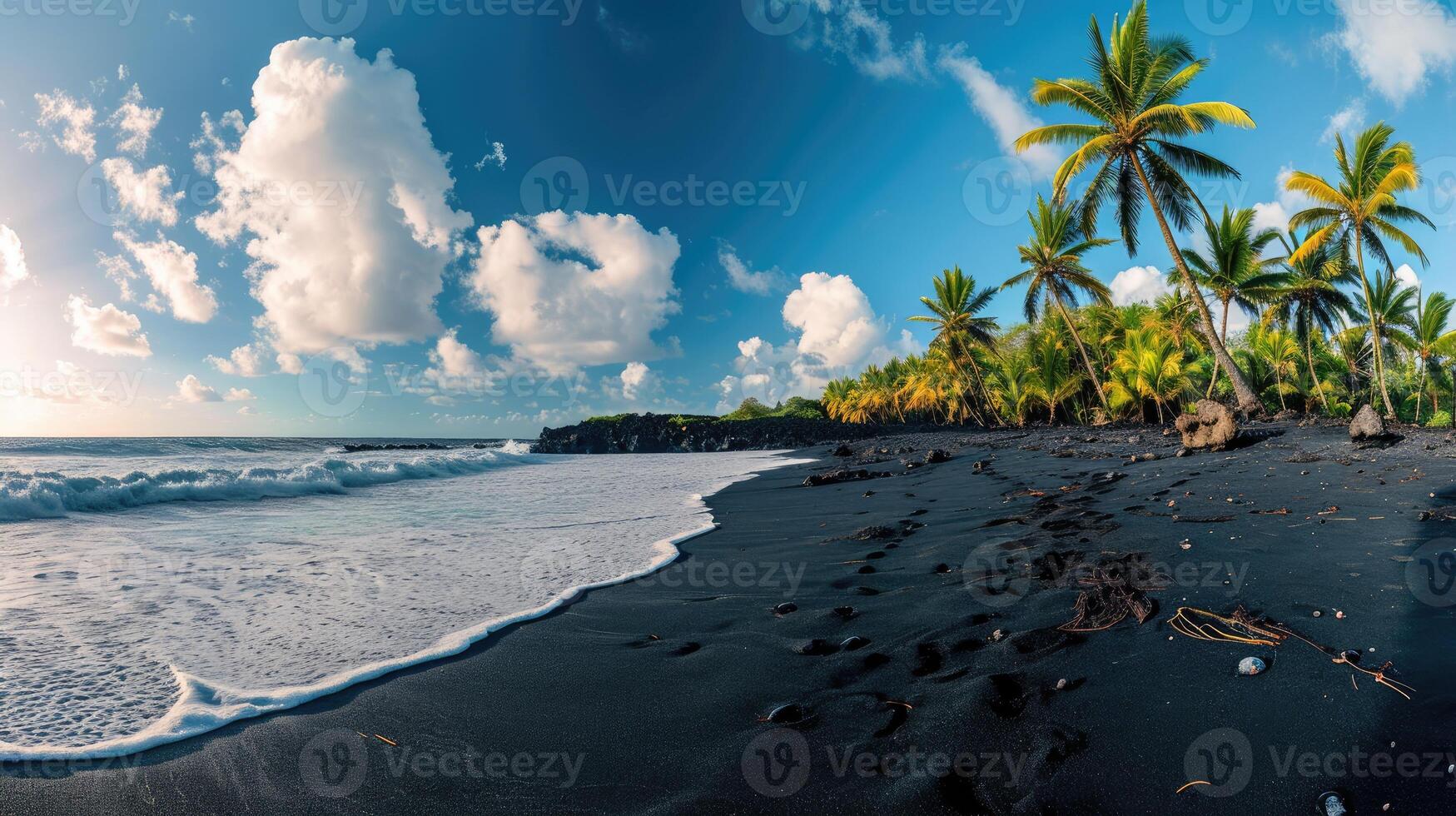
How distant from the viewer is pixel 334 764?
216 cm

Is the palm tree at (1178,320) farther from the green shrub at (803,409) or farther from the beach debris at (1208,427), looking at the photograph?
the green shrub at (803,409)

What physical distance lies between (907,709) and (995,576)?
1865 millimetres

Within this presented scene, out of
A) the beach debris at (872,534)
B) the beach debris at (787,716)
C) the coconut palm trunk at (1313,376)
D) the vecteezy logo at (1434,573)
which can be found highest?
the coconut palm trunk at (1313,376)

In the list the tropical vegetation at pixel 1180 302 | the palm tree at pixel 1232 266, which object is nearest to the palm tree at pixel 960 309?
the tropical vegetation at pixel 1180 302

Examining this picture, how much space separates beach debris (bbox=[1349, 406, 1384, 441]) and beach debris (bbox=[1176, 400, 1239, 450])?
58.3 inches

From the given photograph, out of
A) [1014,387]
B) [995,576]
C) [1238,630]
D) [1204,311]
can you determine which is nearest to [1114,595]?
[1238,630]

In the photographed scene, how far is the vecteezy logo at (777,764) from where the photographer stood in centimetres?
188

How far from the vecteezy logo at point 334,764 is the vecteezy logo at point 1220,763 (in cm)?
276

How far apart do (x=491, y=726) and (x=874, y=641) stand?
186cm

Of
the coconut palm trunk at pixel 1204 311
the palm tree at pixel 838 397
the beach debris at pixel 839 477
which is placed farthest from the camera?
the palm tree at pixel 838 397

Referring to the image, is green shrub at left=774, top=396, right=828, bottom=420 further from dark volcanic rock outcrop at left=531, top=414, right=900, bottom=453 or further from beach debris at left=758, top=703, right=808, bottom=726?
beach debris at left=758, top=703, right=808, bottom=726

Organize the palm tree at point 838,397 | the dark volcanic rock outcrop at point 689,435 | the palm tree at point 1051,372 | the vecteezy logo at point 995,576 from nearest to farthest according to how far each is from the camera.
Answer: the vecteezy logo at point 995,576 → the palm tree at point 1051,372 → the dark volcanic rock outcrop at point 689,435 → the palm tree at point 838,397

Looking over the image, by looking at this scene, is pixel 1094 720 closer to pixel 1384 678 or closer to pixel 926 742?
pixel 926 742

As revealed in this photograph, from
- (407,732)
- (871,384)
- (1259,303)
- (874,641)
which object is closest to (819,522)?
(874,641)
